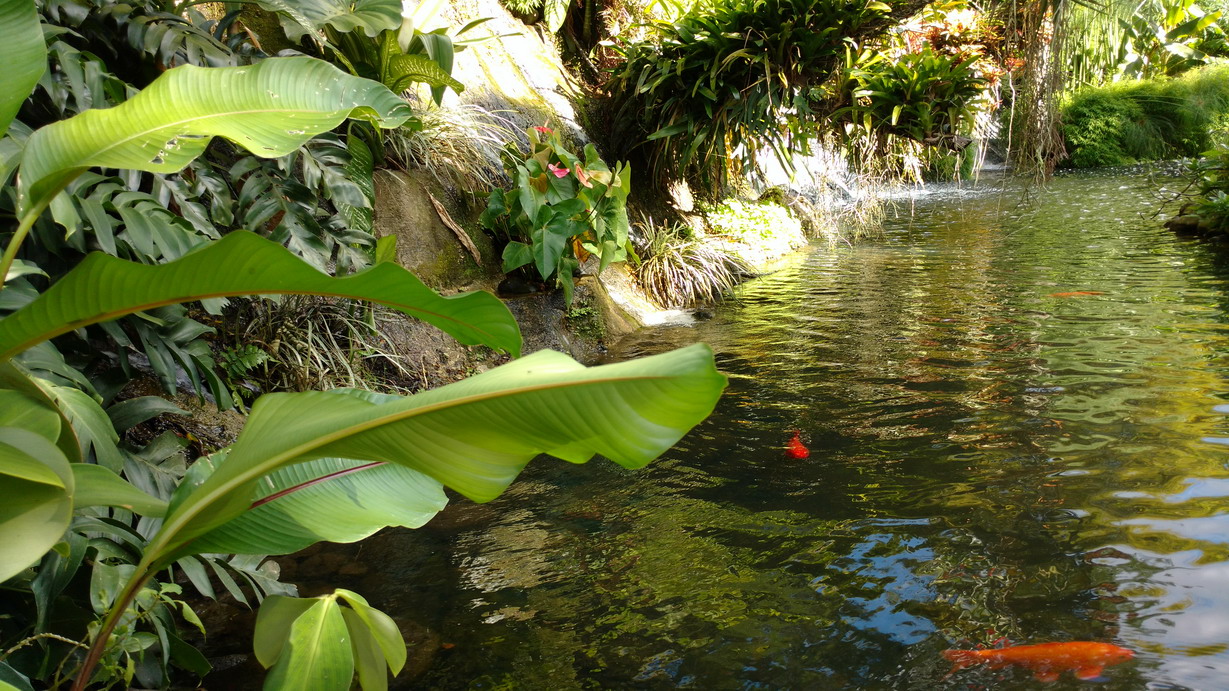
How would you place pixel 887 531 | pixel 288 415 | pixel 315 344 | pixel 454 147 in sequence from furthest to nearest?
pixel 454 147, pixel 315 344, pixel 887 531, pixel 288 415

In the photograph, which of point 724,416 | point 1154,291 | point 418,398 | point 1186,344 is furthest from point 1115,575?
point 1154,291

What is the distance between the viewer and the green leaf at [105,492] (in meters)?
1.24

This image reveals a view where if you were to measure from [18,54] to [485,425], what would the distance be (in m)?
1.06

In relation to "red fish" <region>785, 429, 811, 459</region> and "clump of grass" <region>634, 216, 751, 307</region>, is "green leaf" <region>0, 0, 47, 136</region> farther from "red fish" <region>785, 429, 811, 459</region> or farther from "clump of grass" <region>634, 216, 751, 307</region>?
"clump of grass" <region>634, 216, 751, 307</region>

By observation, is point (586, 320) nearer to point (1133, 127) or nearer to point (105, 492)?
point (105, 492)

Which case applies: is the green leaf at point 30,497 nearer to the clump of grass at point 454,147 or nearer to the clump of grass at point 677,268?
the clump of grass at point 454,147

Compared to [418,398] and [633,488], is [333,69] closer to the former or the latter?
[418,398]

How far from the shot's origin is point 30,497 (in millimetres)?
1067

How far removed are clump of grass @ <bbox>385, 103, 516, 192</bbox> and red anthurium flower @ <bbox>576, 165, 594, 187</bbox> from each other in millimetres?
670

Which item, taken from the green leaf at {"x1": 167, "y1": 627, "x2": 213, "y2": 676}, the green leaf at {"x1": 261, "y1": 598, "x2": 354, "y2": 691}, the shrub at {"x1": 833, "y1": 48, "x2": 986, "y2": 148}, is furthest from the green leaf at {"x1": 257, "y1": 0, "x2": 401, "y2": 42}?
the shrub at {"x1": 833, "y1": 48, "x2": 986, "y2": 148}

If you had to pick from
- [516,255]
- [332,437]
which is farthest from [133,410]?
[516,255]

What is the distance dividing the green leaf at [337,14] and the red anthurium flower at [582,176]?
6.19 ft

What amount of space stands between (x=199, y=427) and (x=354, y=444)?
7.93ft

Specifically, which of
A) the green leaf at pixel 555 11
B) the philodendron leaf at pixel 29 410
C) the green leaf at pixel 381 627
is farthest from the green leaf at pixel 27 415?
the green leaf at pixel 555 11
